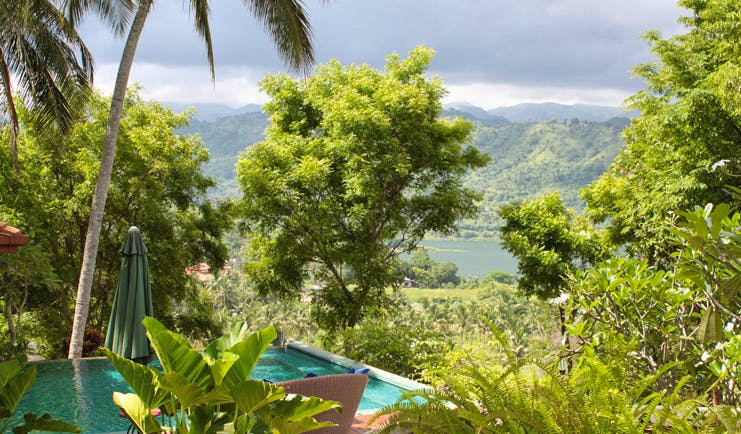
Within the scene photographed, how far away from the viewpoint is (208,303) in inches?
462

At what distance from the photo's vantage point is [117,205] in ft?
32.5

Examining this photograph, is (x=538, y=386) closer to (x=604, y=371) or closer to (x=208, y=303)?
(x=604, y=371)

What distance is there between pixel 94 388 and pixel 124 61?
3963 mm

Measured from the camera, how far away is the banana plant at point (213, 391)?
1943mm

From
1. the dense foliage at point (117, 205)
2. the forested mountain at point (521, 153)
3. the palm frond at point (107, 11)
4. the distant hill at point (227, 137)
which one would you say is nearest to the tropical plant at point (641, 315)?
the palm frond at point (107, 11)

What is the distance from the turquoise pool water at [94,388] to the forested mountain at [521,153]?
2297 inches

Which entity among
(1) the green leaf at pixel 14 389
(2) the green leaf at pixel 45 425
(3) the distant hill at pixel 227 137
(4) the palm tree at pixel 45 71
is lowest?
(2) the green leaf at pixel 45 425

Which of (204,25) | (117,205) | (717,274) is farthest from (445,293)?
(717,274)

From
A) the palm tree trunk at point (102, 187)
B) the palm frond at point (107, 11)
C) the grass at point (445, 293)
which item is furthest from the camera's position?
the grass at point (445, 293)

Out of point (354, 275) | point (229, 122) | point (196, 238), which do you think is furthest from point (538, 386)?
point (229, 122)

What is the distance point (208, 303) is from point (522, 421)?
1061cm

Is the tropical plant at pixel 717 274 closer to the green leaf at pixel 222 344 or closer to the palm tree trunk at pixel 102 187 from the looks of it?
the green leaf at pixel 222 344

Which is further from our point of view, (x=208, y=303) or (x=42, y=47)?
(x=208, y=303)

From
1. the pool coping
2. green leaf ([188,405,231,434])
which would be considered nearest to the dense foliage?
the pool coping
